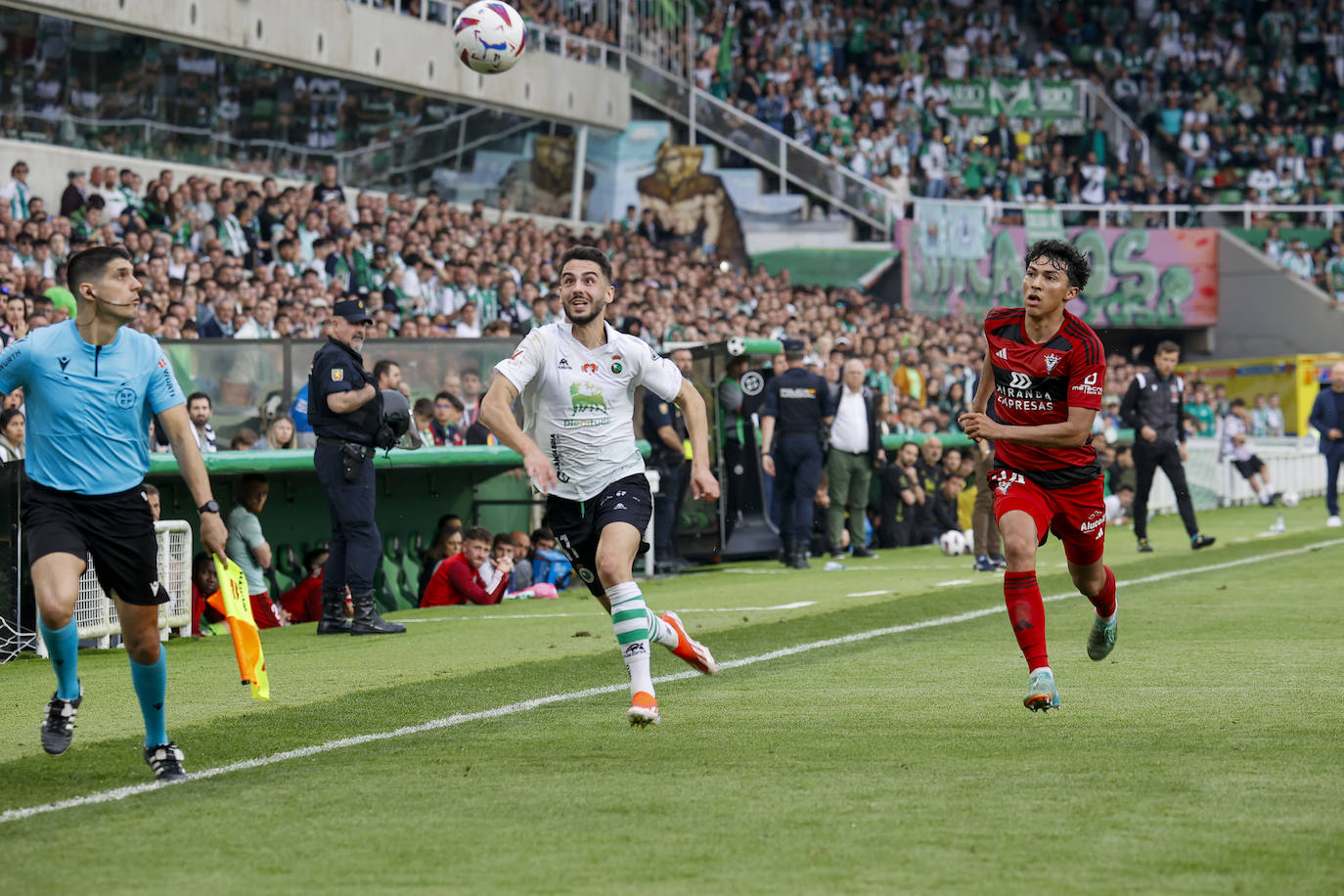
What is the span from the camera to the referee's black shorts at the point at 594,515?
24.8 feet

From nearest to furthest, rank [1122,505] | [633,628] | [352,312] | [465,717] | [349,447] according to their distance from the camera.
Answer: [633,628]
[465,717]
[352,312]
[349,447]
[1122,505]

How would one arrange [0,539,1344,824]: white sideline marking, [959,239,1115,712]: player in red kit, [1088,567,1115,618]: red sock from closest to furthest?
[0,539,1344,824]: white sideline marking → [959,239,1115,712]: player in red kit → [1088,567,1115,618]: red sock

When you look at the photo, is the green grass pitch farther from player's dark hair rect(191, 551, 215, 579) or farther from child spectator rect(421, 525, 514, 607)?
child spectator rect(421, 525, 514, 607)

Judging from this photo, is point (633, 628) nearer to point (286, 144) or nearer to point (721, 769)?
point (721, 769)

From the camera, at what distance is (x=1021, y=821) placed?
5.35 metres

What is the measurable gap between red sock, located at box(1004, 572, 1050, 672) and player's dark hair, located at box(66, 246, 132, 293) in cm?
386

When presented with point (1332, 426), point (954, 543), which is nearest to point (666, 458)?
point (954, 543)

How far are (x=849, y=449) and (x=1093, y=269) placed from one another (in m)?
24.9

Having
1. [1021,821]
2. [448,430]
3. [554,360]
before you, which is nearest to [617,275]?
[448,430]

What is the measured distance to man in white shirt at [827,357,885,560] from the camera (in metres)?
18.7

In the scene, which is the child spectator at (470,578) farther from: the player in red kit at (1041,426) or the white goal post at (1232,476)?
the white goal post at (1232,476)

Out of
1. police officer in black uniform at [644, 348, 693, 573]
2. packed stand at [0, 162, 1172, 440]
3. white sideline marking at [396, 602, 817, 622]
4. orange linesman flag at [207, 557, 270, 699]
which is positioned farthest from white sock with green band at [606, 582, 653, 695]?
police officer in black uniform at [644, 348, 693, 573]

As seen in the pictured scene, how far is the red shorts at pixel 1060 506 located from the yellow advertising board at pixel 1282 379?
29851mm

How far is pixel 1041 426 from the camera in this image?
8.02 meters
